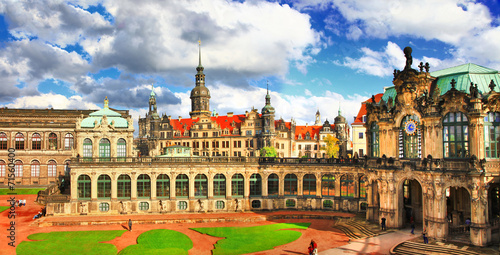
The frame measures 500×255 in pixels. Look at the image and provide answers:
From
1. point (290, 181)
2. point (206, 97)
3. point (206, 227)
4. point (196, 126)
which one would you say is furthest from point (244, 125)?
point (206, 227)

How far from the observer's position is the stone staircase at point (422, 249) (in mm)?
34362

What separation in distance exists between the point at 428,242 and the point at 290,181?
76.9ft

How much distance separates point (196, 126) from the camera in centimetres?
11919

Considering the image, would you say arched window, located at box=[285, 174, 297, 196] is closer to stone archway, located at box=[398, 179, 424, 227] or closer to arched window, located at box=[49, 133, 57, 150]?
stone archway, located at box=[398, 179, 424, 227]

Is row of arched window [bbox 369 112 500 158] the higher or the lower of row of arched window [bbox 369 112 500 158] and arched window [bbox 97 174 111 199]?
the higher

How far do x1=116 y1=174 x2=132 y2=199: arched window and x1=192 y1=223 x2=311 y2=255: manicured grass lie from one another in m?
14.3

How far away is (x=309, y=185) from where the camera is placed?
56812 millimetres

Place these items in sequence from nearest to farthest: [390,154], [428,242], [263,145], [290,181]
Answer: [428,242], [390,154], [290,181], [263,145]

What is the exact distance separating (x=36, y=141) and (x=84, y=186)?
31.9 meters

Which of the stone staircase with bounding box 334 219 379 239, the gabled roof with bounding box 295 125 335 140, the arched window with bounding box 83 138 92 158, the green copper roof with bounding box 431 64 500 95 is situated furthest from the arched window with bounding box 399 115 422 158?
the gabled roof with bounding box 295 125 335 140

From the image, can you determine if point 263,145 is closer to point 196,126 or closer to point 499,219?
point 196,126

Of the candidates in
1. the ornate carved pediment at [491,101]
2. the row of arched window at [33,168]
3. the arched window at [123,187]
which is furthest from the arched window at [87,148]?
the ornate carved pediment at [491,101]

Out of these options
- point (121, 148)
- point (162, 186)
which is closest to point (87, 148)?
point (121, 148)

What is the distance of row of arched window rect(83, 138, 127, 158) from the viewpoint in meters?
57.7
